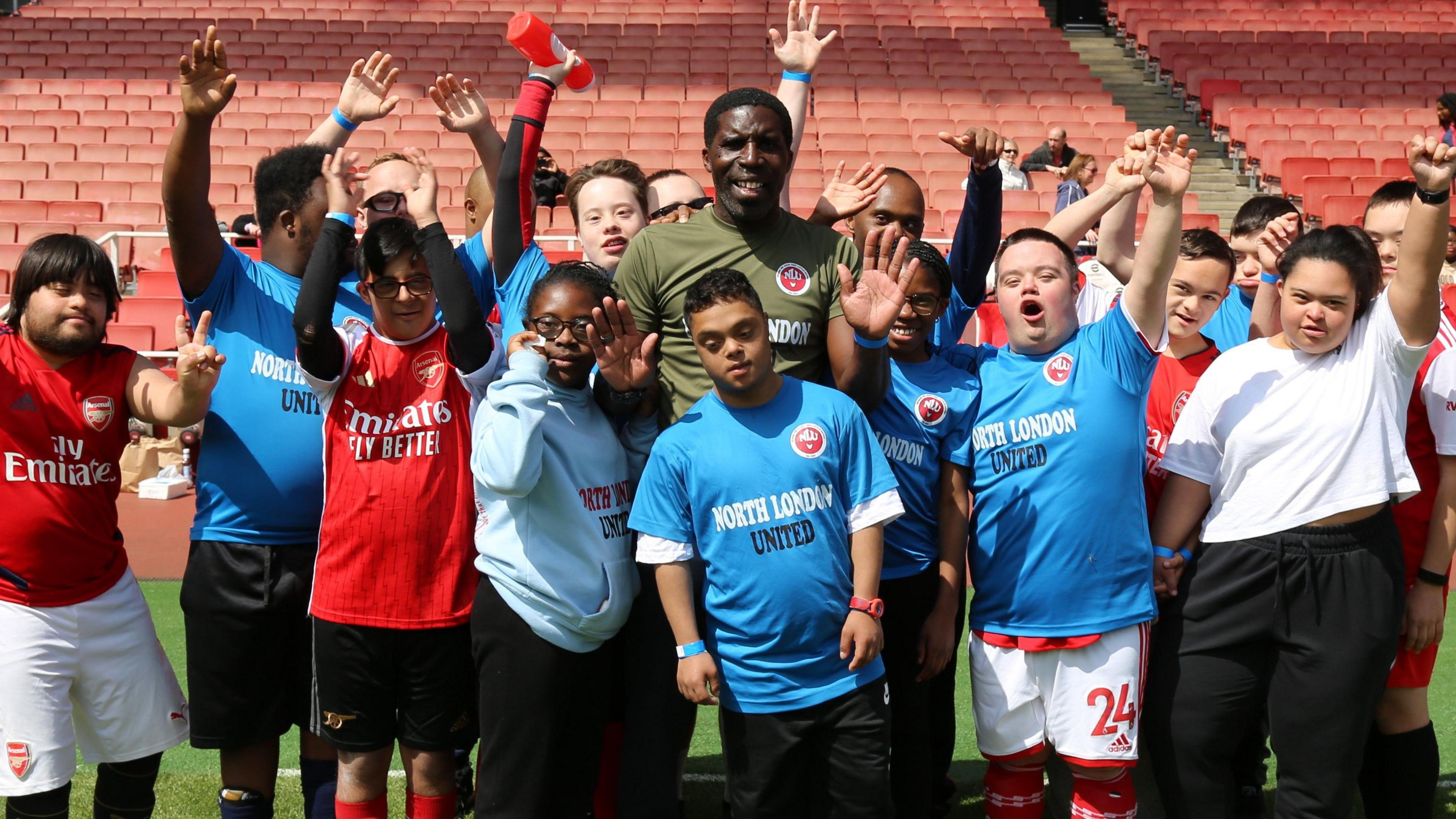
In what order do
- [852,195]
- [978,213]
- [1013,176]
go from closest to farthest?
[978,213]
[852,195]
[1013,176]

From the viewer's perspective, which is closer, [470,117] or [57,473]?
[57,473]

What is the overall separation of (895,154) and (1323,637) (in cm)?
1084

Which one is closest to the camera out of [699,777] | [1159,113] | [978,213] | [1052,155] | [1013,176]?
[978,213]

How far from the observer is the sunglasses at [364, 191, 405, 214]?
3613 mm

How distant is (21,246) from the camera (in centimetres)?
1082

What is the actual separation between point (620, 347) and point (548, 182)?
70.1 inches

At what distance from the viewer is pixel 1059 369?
303 cm

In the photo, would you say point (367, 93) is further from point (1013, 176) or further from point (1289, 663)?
point (1013, 176)

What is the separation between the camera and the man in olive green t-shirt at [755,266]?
2.93m

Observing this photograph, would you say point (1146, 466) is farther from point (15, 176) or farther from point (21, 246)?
point (15, 176)

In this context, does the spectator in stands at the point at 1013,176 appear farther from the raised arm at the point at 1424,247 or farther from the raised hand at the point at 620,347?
the raised hand at the point at 620,347

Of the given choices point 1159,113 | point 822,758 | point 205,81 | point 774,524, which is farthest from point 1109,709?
point 1159,113

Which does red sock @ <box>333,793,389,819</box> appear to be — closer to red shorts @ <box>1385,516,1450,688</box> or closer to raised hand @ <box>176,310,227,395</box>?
raised hand @ <box>176,310,227,395</box>

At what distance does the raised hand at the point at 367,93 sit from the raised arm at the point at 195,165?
421 millimetres
